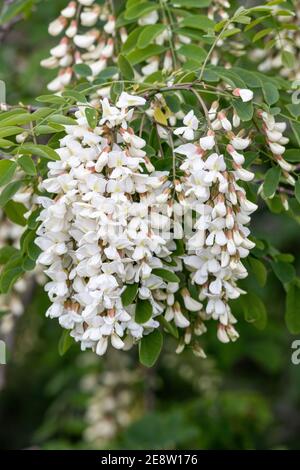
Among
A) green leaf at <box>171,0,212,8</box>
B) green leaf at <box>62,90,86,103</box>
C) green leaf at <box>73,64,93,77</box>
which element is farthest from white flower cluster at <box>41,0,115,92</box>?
green leaf at <box>62,90,86,103</box>

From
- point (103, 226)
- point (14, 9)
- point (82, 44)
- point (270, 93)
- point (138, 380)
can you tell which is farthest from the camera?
point (138, 380)

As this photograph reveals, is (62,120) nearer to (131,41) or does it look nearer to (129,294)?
(129,294)

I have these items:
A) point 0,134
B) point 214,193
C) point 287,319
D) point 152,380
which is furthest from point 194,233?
point 152,380

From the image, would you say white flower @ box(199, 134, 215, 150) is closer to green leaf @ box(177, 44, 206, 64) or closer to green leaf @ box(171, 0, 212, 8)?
green leaf @ box(177, 44, 206, 64)

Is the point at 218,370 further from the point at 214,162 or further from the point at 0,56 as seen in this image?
the point at 214,162

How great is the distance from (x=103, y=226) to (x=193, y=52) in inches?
35.2

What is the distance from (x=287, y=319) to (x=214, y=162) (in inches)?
36.4

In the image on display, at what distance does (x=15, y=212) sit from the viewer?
2.67 meters

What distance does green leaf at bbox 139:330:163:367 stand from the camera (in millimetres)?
A: 2406

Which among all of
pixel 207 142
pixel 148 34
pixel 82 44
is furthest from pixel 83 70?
pixel 207 142

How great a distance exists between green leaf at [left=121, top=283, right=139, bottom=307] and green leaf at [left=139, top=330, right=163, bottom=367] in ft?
0.70

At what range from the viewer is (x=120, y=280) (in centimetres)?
222

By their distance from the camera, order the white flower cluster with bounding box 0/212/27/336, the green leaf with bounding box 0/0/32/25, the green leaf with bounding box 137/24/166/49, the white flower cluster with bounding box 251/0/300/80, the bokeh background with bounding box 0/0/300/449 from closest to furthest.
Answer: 1. the green leaf with bounding box 137/24/166/49
2. the white flower cluster with bounding box 251/0/300/80
3. the green leaf with bounding box 0/0/32/25
4. the white flower cluster with bounding box 0/212/27/336
5. the bokeh background with bounding box 0/0/300/449

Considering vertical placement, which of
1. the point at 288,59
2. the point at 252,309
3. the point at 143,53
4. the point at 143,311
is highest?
the point at 143,53
